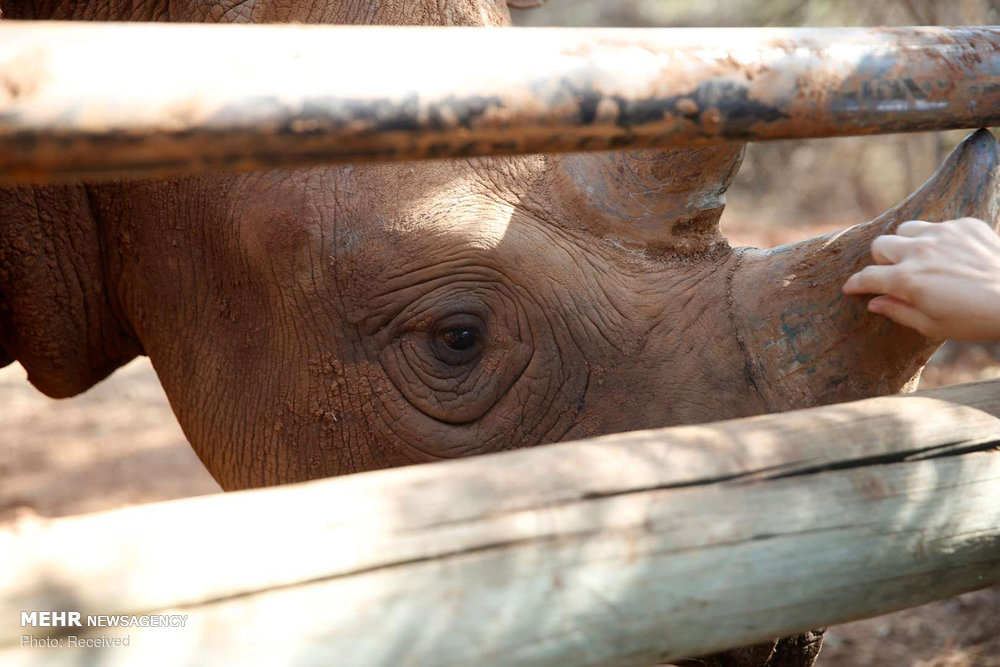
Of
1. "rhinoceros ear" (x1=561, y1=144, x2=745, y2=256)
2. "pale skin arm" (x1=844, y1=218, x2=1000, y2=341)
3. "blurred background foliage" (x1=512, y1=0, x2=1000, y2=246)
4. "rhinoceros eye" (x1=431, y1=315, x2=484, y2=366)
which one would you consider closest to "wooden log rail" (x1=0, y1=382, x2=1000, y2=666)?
"pale skin arm" (x1=844, y1=218, x2=1000, y2=341)

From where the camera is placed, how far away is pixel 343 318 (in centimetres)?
238

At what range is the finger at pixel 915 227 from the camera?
173cm

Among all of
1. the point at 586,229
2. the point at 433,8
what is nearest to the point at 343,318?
the point at 586,229

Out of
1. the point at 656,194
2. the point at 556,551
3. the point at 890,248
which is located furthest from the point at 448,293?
the point at 556,551

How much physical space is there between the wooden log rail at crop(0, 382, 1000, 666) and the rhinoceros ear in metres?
0.82

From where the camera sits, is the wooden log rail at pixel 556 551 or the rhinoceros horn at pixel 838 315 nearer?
the wooden log rail at pixel 556 551

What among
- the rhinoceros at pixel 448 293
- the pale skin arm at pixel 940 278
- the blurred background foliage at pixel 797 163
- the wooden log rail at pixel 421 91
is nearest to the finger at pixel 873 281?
the pale skin arm at pixel 940 278

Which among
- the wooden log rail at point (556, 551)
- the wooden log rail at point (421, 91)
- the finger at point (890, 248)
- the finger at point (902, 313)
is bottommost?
the wooden log rail at point (556, 551)

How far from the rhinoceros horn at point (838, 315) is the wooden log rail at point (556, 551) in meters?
0.36

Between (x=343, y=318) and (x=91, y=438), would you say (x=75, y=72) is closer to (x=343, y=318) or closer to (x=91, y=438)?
(x=343, y=318)

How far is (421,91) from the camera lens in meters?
1.25

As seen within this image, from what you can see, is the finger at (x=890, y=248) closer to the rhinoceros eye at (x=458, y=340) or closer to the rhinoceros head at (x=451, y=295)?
the rhinoceros head at (x=451, y=295)

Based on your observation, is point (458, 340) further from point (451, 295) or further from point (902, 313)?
point (902, 313)

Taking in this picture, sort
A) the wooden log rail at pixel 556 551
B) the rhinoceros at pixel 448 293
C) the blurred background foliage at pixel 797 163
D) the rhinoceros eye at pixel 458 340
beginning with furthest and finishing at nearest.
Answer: the blurred background foliage at pixel 797 163 < the rhinoceros eye at pixel 458 340 < the rhinoceros at pixel 448 293 < the wooden log rail at pixel 556 551
